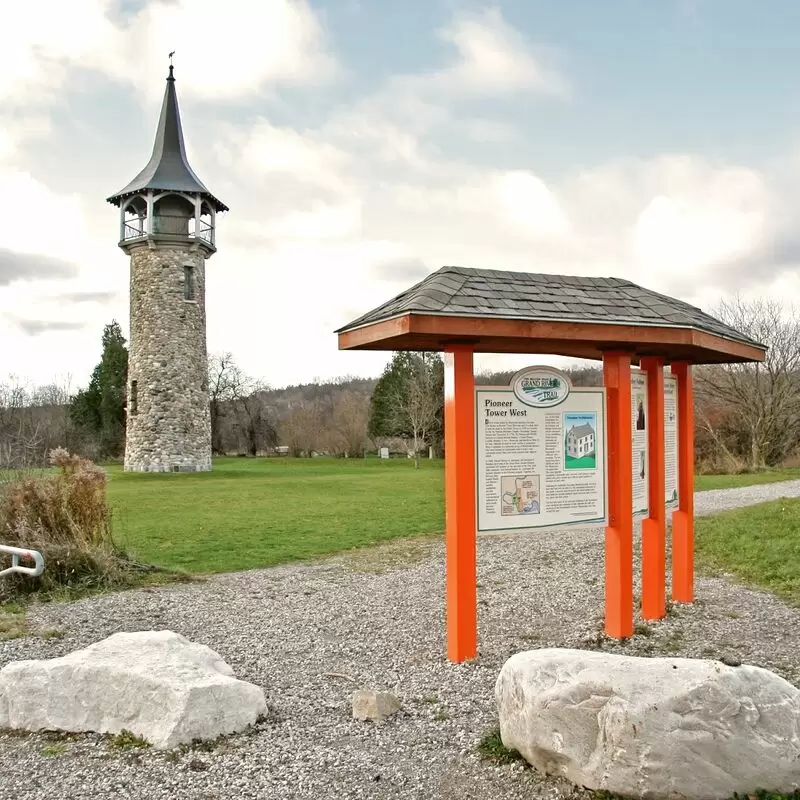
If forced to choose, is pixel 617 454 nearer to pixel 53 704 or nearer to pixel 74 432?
pixel 53 704

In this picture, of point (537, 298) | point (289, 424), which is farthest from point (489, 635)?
point (289, 424)

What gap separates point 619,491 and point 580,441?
0.54 meters

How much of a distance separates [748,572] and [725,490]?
12136mm

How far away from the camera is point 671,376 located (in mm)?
7414

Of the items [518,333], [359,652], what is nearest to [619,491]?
[518,333]

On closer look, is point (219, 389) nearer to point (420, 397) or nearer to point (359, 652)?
point (420, 397)

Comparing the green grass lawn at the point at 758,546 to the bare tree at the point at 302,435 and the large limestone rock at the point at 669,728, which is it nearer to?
the large limestone rock at the point at 669,728

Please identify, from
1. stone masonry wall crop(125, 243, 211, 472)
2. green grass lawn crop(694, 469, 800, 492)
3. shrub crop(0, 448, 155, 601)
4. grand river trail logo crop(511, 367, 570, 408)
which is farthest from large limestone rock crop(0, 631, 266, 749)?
stone masonry wall crop(125, 243, 211, 472)

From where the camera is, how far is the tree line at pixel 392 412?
3241 cm

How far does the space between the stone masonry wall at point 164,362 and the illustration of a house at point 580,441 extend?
2778cm

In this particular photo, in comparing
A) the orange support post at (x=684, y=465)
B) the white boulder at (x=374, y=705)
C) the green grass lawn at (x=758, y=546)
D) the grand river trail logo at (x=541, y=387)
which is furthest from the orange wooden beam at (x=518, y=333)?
the green grass lawn at (x=758, y=546)

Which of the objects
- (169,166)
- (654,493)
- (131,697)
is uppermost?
(169,166)

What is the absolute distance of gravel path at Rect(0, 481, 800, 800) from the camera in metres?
3.95

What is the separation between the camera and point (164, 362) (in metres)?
31.8
